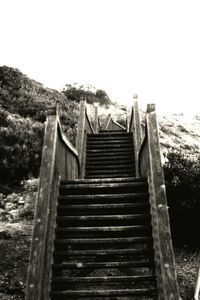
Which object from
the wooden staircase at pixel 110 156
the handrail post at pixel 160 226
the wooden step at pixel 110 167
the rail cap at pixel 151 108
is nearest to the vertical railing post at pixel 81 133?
the wooden step at pixel 110 167

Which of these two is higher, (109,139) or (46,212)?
(109,139)

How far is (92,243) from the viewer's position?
4812 millimetres

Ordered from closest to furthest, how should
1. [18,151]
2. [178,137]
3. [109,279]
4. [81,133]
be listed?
[109,279]
[81,133]
[18,151]
[178,137]

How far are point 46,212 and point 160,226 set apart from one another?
57.6 inches

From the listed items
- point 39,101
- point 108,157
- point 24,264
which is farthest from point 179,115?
point 24,264

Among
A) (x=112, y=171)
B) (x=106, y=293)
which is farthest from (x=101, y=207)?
(x=112, y=171)

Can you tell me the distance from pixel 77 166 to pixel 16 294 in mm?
3273

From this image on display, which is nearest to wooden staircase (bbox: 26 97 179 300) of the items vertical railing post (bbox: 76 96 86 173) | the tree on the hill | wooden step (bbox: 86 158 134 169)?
vertical railing post (bbox: 76 96 86 173)

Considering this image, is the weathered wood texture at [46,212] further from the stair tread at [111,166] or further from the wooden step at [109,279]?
the stair tread at [111,166]

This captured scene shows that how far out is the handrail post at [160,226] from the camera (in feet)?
13.4

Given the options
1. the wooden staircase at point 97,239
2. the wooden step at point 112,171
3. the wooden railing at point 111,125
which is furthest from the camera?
the wooden railing at point 111,125

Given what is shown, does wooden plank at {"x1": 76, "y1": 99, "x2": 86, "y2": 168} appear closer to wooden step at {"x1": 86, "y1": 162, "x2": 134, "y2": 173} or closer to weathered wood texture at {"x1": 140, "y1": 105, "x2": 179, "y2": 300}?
wooden step at {"x1": 86, "y1": 162, "x2": 134, "y2": 173}

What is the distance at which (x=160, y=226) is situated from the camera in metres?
4.47

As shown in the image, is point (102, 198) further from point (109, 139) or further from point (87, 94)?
point (87, 94)
